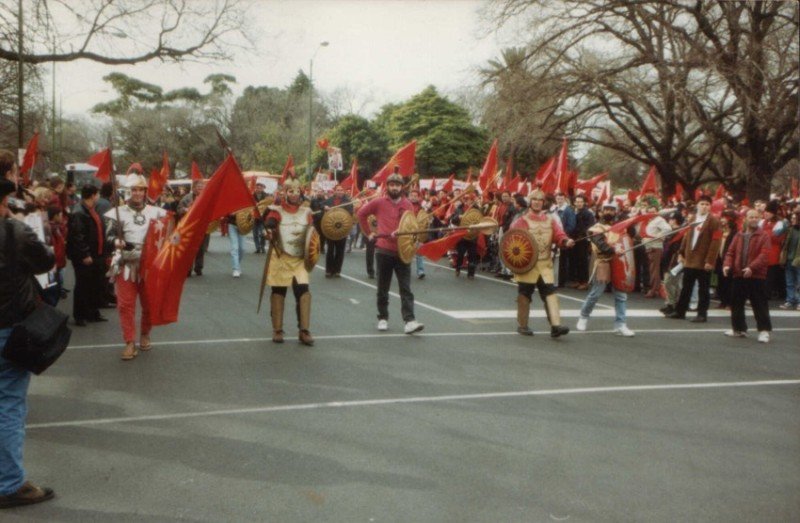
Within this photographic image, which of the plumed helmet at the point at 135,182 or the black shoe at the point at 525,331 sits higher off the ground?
the plumed helmet at the point at 135,182

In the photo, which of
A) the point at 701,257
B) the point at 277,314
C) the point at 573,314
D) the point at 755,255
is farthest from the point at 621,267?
the point at 277,314

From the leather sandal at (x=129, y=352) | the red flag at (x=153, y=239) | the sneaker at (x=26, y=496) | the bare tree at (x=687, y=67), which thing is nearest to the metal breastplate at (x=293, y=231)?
the red flag at (x=153, y=239)

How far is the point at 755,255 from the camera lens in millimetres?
10523

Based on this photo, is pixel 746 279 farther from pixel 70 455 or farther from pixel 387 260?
pixel 70 455

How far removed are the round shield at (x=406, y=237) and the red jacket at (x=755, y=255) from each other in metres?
4.34

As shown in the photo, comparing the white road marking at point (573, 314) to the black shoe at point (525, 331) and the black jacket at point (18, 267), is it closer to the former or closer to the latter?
the black shoe at point (525, 331)

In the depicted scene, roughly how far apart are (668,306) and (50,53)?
1407cm

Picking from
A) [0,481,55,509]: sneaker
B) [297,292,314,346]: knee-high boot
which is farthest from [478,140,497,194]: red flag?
[0,481,55,509]: sneaker

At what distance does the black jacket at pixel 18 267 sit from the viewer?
4.31 meters

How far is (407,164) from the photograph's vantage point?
13945mm

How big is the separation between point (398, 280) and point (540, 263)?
1820 mm

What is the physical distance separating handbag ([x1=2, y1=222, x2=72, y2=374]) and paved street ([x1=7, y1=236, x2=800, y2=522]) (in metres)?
0.76

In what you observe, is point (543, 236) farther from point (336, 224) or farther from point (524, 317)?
point (336, 224)

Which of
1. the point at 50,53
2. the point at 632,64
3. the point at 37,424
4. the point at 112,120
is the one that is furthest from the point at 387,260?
the point at 112,120
